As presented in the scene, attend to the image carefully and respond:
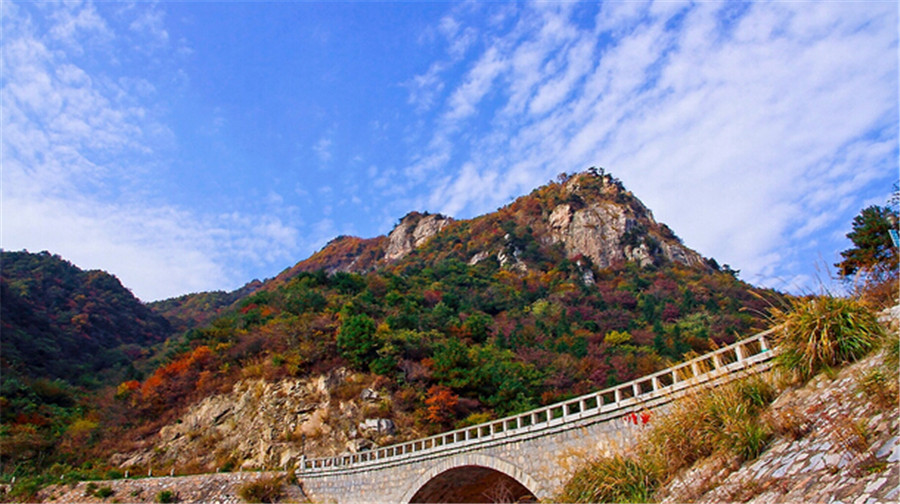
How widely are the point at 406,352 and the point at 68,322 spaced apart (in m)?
47.9

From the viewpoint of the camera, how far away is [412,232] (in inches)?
4090

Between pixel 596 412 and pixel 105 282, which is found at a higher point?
pixel 105 282

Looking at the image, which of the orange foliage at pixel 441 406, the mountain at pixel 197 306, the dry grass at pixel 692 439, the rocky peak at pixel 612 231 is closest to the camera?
the dry grass at pixel 692 439

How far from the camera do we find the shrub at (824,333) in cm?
659

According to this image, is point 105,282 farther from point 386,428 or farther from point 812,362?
point 812,362

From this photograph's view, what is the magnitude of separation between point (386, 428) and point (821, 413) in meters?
25.7

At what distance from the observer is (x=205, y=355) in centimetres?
3788

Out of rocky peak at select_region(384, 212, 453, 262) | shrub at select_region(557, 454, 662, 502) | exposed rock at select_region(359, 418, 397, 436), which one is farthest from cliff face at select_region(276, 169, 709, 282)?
shrub at select_region(557, 454, 662, 502)

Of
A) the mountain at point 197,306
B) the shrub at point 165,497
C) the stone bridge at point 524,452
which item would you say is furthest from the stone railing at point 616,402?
the mountain at point 197,306

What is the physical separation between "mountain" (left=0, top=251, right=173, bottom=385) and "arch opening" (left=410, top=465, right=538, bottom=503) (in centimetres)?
4051

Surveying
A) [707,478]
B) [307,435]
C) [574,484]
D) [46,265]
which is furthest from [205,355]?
[46,265]

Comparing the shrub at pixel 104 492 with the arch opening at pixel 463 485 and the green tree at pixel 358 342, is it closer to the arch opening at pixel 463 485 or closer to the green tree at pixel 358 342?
the green tree at pixel 358 342

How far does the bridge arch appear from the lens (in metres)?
17.0

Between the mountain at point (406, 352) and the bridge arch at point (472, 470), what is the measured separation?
6873mm
